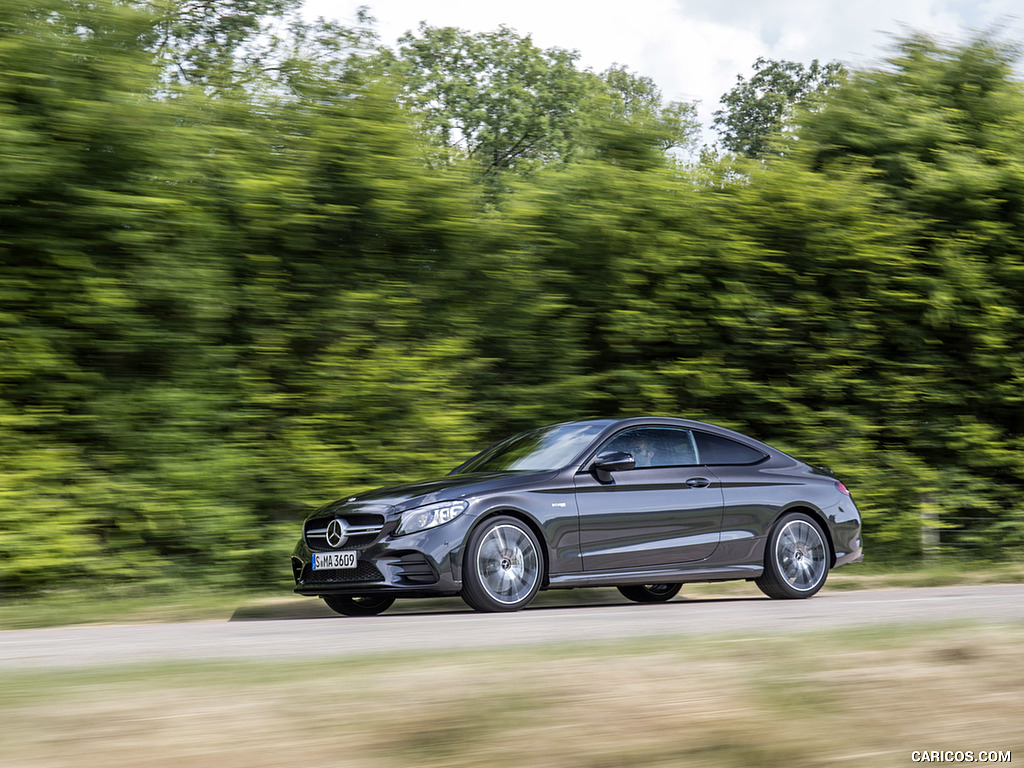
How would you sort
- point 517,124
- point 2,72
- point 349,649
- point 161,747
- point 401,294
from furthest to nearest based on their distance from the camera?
point 517,124 → point 401,294 → point 2,72 → point 349,649 → point 161,747

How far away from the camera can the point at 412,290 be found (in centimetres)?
1141

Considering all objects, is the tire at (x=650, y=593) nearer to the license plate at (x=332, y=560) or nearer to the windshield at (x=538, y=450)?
the windshield at (x=538, y=450)

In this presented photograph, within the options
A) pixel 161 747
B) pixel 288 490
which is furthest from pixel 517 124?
pixel 161 747

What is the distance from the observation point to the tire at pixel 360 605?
9805 mm

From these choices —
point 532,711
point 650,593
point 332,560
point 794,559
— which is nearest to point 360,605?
point 332,560

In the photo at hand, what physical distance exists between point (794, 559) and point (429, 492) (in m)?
3.58

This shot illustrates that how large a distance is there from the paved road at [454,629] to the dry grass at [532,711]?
672mm

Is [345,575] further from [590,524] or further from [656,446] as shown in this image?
[656,446]

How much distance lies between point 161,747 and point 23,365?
245 inches

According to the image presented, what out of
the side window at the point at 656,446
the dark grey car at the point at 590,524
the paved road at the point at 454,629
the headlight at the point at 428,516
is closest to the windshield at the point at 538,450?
the dark grey car at the point at 590,524

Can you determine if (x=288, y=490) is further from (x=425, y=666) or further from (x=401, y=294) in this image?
(x=425, y=666)

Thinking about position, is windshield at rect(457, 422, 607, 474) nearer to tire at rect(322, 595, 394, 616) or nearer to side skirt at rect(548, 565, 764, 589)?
side skirt at rect(548, 565, 764, 589)

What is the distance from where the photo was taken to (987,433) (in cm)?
1377

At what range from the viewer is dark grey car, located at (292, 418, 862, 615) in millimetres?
8828
